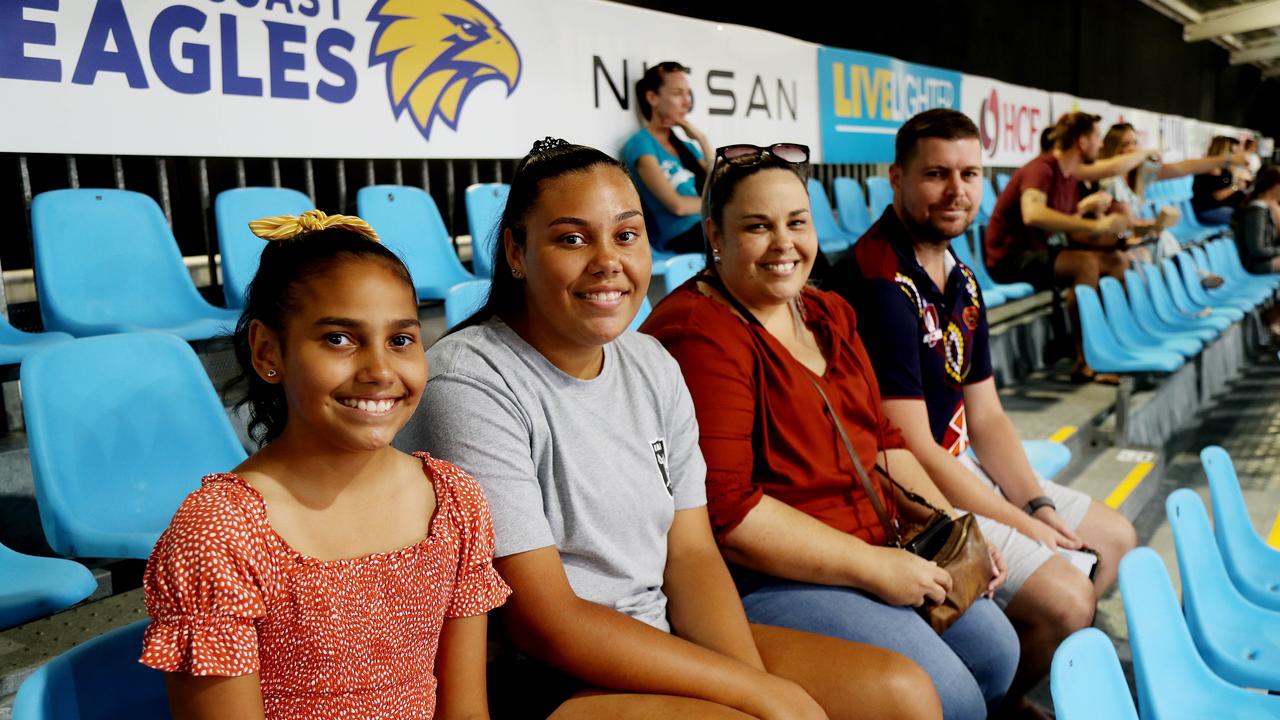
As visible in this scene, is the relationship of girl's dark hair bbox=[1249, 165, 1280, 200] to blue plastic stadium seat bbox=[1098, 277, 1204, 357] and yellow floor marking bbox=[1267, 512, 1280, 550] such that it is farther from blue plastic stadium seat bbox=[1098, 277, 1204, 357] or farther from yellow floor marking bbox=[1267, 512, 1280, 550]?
yellow floor marking bbox=[1267, 512, 1280, 550]

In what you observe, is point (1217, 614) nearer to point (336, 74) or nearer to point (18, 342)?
point (18, 342)

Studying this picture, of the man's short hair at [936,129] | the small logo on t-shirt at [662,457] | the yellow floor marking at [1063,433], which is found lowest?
the yellow floor marking at [1063,433]

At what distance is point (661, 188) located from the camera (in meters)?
4.54

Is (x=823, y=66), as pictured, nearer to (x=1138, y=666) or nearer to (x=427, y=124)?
(x=427, y=124)

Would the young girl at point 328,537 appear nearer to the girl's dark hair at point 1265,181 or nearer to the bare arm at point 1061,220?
the bare arm at point 1061,220

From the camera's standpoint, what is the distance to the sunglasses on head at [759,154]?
1967mm

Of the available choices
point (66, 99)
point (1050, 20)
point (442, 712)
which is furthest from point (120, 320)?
point (1050, 20)

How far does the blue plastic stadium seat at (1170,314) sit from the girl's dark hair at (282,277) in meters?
6.10

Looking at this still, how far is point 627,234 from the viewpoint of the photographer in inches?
59.4

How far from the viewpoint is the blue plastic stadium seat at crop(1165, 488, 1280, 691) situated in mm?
1937

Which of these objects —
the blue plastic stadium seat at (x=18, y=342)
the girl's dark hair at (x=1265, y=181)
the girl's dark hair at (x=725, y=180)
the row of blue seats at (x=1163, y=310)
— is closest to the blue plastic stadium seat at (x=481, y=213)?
the blue plastic stadium seat at (x=18, y=342)

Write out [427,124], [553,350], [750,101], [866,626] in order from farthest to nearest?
[750,101] < [427,124] < [866,626] < [553,350]

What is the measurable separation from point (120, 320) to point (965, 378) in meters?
2.36

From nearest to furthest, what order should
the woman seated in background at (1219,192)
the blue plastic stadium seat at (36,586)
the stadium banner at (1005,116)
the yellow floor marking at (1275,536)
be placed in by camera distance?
the blue plastic stadium seat at (36,586) → the yellow floor marking at (1275,536) → the stadium banner at (1005,116) → the woman seated in background at (1219,192)
